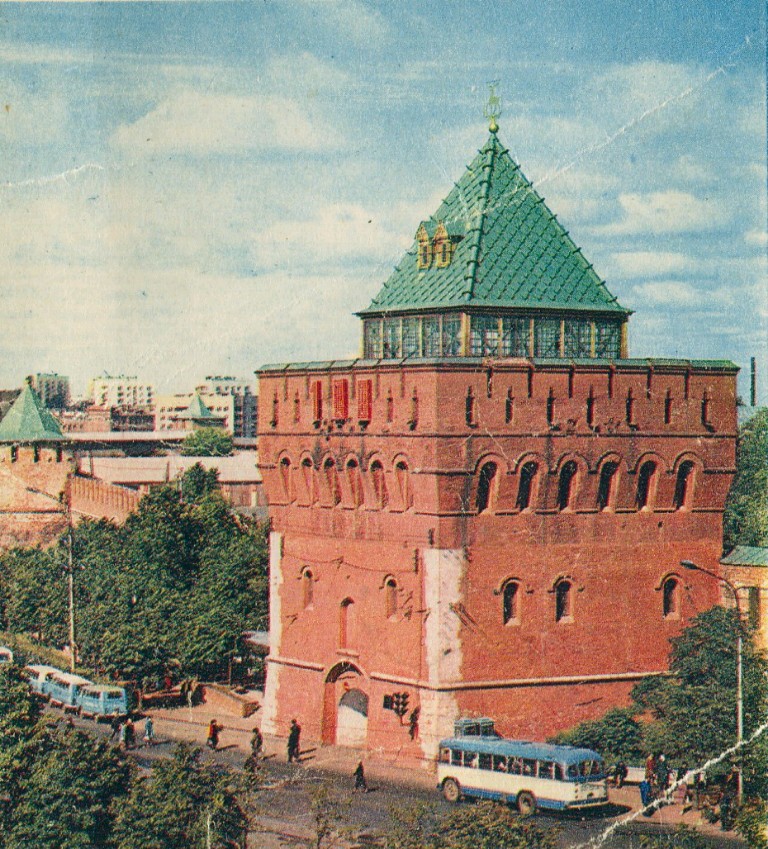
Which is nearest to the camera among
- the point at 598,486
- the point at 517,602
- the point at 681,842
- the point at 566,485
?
the point at 681,842

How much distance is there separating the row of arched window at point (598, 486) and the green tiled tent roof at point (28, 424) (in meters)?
70.3

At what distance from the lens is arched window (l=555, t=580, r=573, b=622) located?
169ft

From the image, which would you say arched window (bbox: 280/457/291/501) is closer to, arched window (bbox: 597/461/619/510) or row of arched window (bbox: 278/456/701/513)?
row of arched window (bbox: 278/456/701/513)

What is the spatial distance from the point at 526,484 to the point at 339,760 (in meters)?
10.1

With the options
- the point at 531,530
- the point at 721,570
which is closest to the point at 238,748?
the point at 531,530

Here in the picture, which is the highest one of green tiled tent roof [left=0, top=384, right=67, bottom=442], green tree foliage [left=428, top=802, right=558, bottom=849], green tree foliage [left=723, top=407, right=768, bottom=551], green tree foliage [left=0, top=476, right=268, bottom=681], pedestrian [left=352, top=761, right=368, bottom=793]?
green tiled tent roof [left=0, top=384, right=67, bottom=442]

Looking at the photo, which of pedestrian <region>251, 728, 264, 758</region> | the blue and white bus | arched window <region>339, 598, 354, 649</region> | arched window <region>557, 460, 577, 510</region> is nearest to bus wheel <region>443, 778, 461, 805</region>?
the blue and white bus

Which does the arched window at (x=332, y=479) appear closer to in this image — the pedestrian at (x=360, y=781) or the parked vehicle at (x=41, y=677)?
the pedestrian at (x=360, y=781)

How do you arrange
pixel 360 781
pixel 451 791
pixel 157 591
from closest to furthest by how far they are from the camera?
1. pixel 451 791
2. pixel 360 781
3. pixel 157 591

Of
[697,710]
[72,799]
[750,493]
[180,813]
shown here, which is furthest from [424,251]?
[750,493]

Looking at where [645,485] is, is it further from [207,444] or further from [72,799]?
[207,444]

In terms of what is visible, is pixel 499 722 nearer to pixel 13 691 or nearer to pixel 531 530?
pixel 531 530

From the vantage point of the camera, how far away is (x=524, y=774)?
43844mm

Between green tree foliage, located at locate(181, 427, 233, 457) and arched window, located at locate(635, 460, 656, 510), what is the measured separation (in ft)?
370
